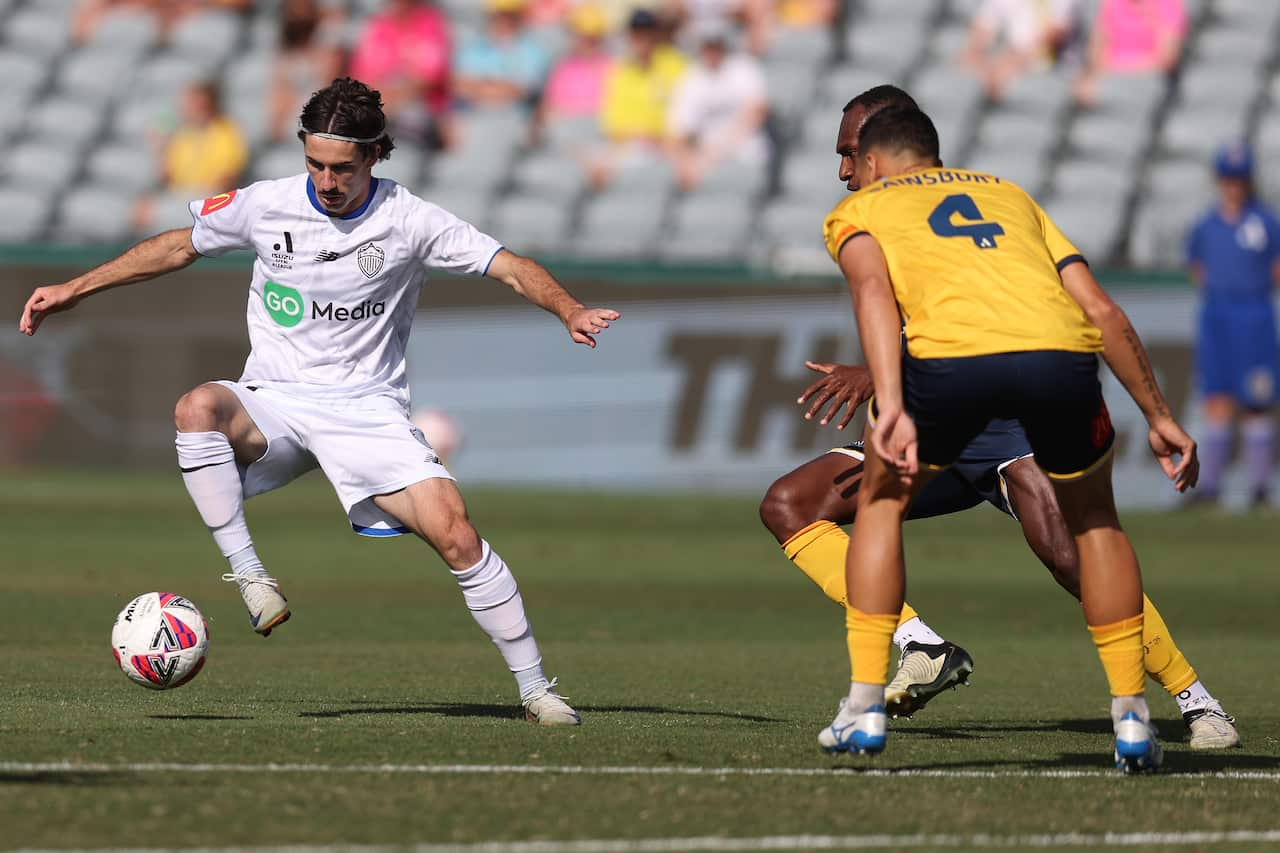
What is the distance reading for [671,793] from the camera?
5215mm

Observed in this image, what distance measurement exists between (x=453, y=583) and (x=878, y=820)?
27.9 feet

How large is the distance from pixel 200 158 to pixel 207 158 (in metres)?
0.10

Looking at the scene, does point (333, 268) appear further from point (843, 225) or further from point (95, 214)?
point (95, 214)

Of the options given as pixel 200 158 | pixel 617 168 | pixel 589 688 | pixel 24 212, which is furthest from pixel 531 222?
pixel 589 688

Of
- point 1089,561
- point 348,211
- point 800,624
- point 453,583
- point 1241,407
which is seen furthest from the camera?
point 1241,407

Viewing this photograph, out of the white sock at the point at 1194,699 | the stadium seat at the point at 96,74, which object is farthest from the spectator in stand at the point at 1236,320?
the stadium seat at the point at 96,74

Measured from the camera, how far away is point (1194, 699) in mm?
6785

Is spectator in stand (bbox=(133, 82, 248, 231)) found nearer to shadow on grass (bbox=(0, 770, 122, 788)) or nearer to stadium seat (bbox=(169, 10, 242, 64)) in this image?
stadium seat (bbox=(169, 10, 242, 64))

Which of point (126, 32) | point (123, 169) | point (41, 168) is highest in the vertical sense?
point (126, 32)

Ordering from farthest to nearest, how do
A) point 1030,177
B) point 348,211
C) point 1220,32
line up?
1. point 1220,32
2. point 1030,177
3. point 348,211

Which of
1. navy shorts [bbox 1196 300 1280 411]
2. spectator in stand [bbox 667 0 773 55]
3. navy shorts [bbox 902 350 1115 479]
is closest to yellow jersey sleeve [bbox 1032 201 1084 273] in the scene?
navy shorts [bbox 902 350 1115 479]

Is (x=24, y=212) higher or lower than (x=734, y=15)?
lower

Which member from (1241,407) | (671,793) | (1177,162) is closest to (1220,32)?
Answer: (1177,162)

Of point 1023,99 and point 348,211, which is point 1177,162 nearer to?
point 1023,99
